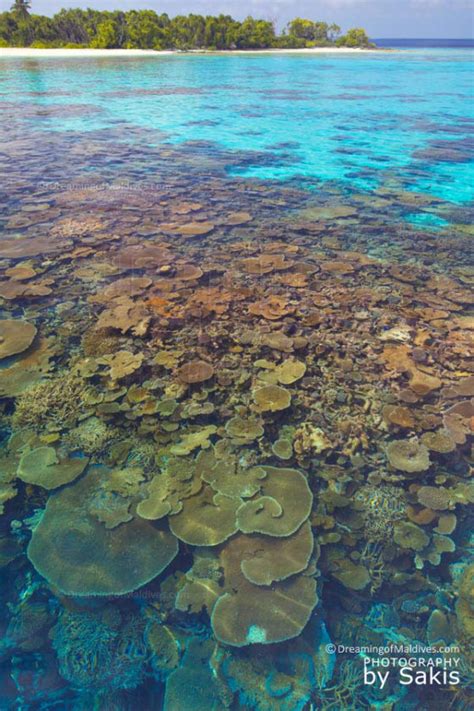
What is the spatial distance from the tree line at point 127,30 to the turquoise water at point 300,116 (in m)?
36.4

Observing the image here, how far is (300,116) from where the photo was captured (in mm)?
20281

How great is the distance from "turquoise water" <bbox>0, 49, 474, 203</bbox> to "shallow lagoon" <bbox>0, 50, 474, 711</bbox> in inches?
157

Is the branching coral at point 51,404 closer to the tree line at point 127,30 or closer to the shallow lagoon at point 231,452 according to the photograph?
the shallow lagoon at point 231,452

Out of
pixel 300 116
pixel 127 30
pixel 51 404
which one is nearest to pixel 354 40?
pixel 127 30

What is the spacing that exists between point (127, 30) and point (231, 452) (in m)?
82.9

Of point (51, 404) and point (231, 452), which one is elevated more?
point (51, 404)

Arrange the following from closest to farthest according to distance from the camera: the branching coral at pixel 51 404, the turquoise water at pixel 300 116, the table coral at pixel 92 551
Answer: the table coral at pixel 92 551, the branching coral at pixel 51 404, the turquoise water at pixel 300 116

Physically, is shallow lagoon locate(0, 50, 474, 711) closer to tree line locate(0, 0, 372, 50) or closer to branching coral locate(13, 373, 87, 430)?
branching coral locate(13, 373, 87, 430)

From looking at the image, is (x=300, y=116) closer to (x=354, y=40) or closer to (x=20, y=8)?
(x=20, y=8)

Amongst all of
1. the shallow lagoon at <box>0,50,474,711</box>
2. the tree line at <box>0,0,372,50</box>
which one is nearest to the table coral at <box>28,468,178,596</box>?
the shallow lagoon at <box>0,50,474,711</box>

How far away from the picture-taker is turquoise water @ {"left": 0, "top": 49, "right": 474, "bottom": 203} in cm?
1261

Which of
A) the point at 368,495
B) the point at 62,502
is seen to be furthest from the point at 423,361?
the point at 62,502

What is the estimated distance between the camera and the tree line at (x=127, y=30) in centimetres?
6169

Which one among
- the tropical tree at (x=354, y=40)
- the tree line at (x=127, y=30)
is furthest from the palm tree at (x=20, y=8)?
the tropical tree at (x=354, y=40)
